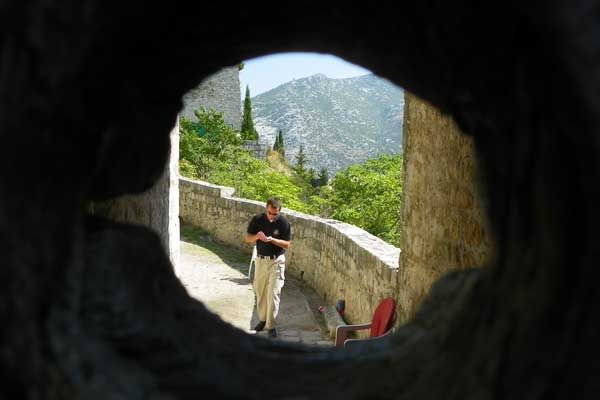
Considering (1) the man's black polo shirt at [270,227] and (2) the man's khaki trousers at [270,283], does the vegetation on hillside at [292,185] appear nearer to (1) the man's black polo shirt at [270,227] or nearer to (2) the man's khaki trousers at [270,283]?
(2) the man's khaki trousers at [270,283]

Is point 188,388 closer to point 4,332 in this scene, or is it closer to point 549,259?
point 4,332

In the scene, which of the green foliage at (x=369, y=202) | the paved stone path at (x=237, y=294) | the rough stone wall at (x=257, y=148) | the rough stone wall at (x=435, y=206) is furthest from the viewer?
the rough stone wall at (x=257, y=148)

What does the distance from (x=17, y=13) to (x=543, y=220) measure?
1.17 m

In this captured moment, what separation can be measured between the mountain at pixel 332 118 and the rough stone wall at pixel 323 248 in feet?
297

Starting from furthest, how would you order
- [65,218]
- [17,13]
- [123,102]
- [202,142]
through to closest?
1. [202,142]
2. [123,102]
3. [65,218]
4. [17,13]

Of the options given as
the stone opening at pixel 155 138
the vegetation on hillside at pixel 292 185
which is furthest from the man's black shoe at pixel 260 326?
the vegetation on hillside at pixel 292 185

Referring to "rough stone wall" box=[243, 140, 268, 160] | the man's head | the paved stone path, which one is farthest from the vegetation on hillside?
"rough stone wall" box=[243, 140, 268, 160]

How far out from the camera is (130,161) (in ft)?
6.27

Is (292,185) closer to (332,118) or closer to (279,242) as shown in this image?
(279,242)

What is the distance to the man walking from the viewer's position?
6188mm

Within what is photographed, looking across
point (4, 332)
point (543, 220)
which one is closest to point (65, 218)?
point (4, 332)

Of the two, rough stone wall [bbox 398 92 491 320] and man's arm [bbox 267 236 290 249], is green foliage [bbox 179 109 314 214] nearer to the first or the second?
man's arm [bbox 267 236 290 249]

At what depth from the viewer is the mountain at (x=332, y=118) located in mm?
121250

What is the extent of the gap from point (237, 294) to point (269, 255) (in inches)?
72.8
